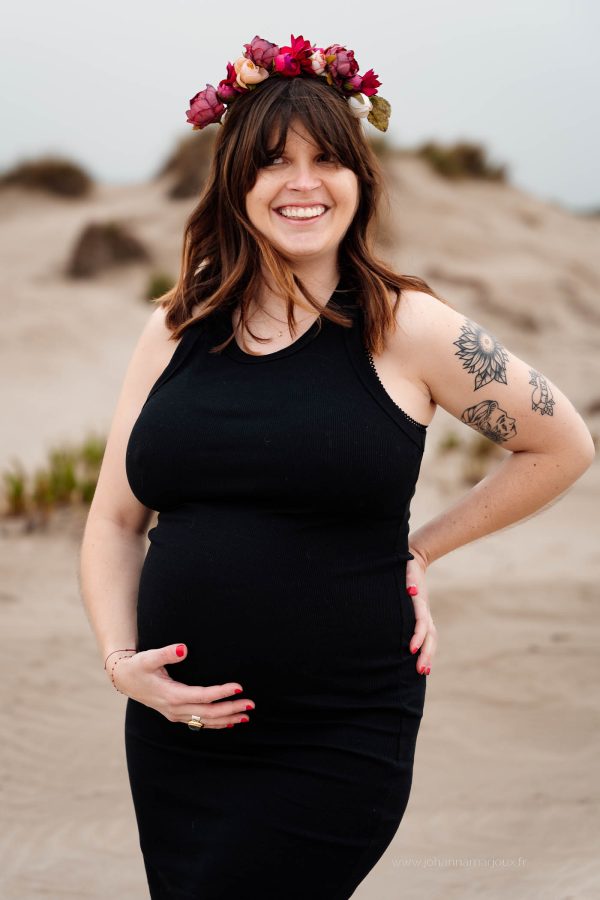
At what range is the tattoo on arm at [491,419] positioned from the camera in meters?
2.16

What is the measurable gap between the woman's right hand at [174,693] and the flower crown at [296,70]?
3.88 feet

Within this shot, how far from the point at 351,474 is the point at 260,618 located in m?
0.33

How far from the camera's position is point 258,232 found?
7.25ft

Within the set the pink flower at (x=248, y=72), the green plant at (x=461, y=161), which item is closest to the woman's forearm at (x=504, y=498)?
the pink flower at (x=248, y=72)

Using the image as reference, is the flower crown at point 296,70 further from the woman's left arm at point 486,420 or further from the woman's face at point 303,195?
the woman's left arm at point 486,420

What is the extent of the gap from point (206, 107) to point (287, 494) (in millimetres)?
922

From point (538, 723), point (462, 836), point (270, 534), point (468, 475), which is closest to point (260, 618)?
point (270, 534)

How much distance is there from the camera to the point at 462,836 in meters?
3.64

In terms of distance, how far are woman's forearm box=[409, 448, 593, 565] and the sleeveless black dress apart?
304 mm

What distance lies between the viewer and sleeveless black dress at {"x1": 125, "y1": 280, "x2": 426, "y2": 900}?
197 centimetres

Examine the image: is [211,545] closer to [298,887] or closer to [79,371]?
[298,887]

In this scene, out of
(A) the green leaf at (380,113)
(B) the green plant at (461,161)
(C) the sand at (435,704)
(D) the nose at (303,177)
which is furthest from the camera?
(B) the green plant at (461,161)

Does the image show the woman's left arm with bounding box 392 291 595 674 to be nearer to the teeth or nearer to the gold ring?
the teeth

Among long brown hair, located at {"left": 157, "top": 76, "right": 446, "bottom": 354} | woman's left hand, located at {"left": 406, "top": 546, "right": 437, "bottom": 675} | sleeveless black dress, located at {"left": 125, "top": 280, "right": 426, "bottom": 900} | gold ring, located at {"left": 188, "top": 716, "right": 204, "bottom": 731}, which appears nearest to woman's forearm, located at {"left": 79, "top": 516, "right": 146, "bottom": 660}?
sleeveless black dress, located at {"left": 125, "top": 280, "right": 426, "bottom": 900}
